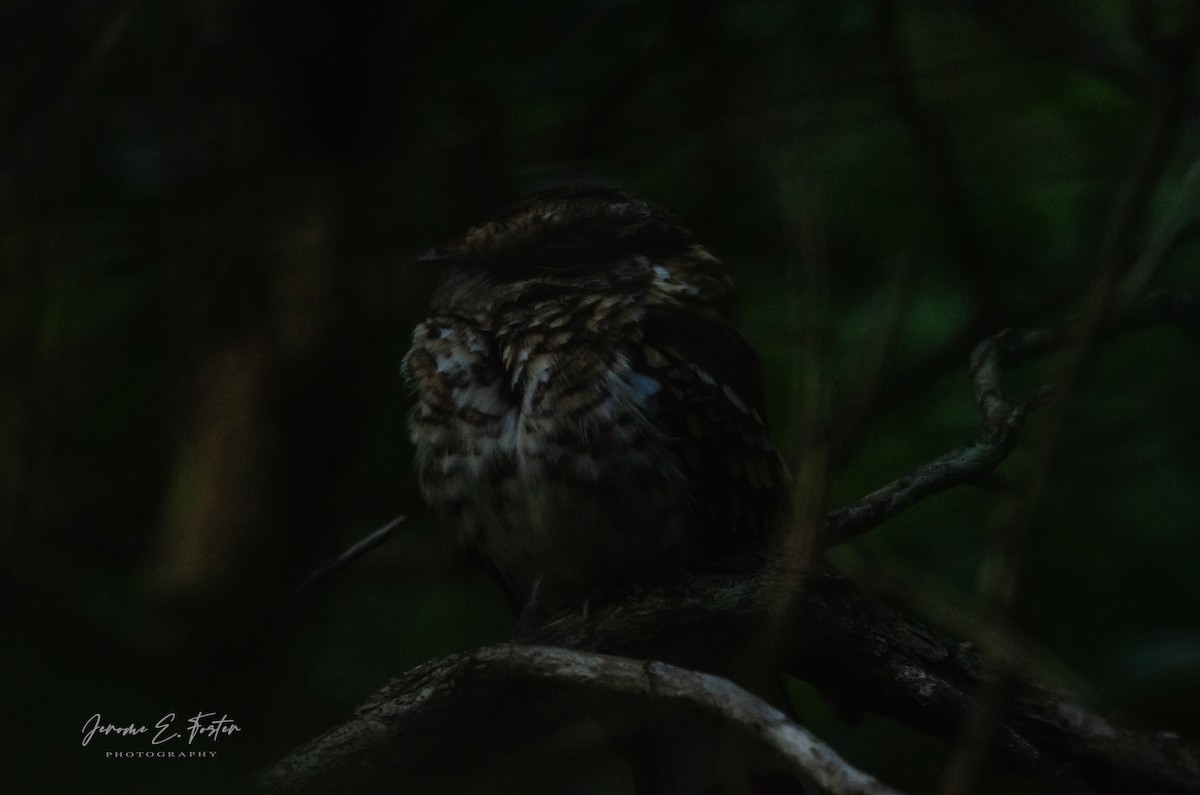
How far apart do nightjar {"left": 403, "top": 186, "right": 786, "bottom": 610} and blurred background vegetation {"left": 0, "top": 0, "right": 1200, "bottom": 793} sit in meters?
0.25

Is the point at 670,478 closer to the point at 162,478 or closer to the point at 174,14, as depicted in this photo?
the point at 162,478

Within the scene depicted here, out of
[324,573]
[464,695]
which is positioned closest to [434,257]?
[324,573]

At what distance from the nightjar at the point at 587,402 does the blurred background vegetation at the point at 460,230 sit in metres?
0.25

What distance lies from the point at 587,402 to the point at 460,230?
0.88 metres

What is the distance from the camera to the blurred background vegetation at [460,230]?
3088 mm

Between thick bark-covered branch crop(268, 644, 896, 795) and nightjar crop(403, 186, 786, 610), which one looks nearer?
thick bark-covered branch crop(268, 644, 896, 795)

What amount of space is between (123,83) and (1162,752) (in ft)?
11.4

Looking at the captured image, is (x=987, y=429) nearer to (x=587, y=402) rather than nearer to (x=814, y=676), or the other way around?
(x=814, y=676)

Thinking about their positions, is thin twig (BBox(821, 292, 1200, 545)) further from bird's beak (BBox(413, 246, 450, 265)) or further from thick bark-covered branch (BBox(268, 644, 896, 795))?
bird's beak (BBox(413, 246, 450, 265))

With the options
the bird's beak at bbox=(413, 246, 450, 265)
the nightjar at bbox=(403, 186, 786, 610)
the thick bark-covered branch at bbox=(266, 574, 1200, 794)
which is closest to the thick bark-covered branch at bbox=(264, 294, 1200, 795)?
the thick bark-covered branch at bbox=(266, 574, 1200, 794)

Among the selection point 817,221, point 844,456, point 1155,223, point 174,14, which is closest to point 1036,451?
point 844,456

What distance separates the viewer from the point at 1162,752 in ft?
6.51

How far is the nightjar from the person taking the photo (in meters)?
2.79

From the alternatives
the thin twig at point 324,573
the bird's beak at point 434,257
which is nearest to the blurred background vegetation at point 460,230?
the thin twig at point 324,573
